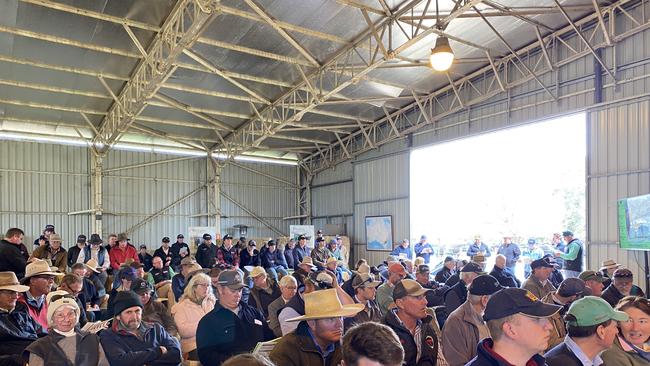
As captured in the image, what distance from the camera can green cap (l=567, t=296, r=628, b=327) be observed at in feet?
7.40

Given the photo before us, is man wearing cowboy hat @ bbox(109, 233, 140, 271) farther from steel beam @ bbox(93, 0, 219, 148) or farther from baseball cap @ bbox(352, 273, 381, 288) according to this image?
baseball cap @ bbox(352, 273, 381, 288)

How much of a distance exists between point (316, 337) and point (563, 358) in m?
1.27

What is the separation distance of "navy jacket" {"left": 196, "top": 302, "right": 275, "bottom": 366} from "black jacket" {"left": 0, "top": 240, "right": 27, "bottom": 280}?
11.5 ft

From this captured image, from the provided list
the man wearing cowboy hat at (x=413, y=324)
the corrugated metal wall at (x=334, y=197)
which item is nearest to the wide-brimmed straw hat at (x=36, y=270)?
the man wearing cowboy hat at (x=413, y=324)

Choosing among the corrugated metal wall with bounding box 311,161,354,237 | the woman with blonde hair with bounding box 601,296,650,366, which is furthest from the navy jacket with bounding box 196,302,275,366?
→ the corrugated metal wall with bounding box 311,161,354,237

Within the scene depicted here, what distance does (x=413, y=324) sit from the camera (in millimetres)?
3188

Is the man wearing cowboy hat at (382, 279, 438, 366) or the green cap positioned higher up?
the green cap

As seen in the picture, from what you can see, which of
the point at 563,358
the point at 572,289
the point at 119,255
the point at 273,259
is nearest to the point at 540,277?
the point at 572,289

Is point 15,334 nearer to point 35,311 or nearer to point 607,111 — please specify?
point 35,311

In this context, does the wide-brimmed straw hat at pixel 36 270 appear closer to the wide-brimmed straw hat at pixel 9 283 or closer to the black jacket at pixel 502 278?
the wide-brimmed straw hat at pixel 9 283

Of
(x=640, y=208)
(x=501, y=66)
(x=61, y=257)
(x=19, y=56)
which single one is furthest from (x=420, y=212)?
(x=19, y=56)

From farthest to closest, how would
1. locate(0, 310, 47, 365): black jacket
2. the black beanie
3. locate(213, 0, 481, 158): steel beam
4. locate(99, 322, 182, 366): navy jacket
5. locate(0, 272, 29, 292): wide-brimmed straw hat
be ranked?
locate(213, 0, 481, 158): steel beam
locate(0, 272, 29, 292): wide-brimmed straw hat
locate(0, 310, 47, 365): black jacket
the black beanie
locate(99, 322, 182, 366): navy jacket

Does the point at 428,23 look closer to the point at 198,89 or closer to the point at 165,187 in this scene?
the point at 198,89

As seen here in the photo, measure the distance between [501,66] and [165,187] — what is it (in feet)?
36.6
